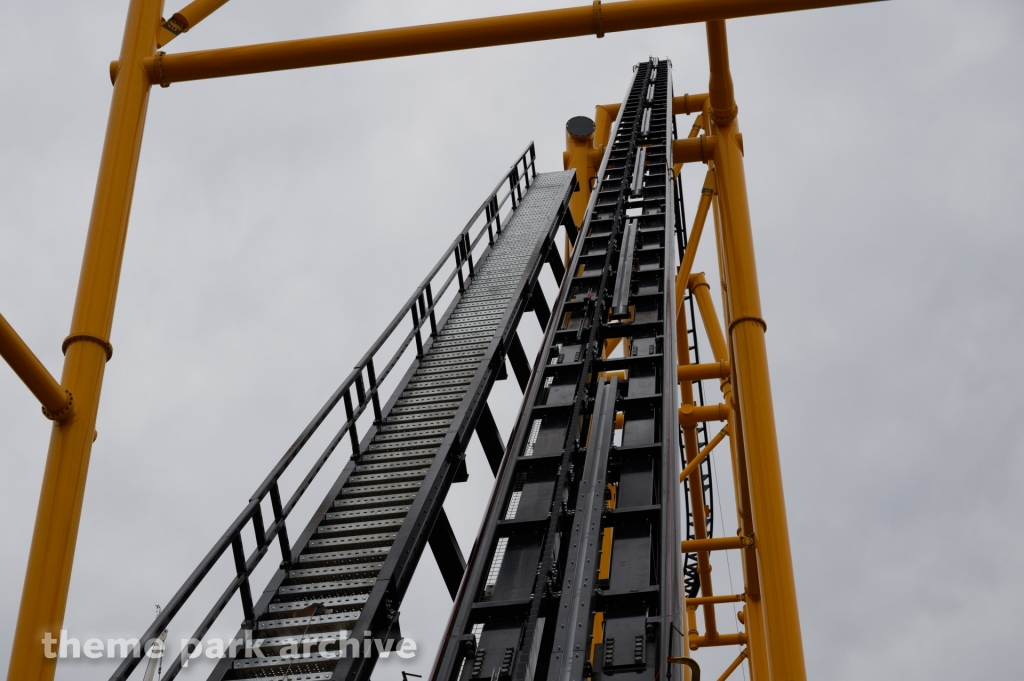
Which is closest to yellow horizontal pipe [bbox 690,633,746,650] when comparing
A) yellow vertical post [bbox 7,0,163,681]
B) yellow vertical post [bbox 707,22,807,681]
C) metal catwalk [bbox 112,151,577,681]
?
metal catwalk [bbox 112,151,577,681]

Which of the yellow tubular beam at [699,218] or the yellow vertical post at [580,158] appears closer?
the yellow tubular beam at [699,218]

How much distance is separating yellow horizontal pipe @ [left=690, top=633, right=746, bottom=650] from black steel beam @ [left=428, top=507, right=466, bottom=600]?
25.0ft

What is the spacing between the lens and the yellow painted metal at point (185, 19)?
19.8 ft

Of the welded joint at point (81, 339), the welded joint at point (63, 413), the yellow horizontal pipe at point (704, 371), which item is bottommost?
the welded joint at point (63, 413)

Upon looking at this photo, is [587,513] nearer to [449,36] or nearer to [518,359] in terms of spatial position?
[449,36]

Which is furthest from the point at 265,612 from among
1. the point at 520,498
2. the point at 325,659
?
the point at 520,498

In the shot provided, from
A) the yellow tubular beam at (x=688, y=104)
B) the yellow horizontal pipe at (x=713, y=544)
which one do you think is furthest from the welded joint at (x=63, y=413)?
the yellow tubular beam at (x=688, y=104)

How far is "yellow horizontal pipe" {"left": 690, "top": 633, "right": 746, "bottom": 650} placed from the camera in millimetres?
15469

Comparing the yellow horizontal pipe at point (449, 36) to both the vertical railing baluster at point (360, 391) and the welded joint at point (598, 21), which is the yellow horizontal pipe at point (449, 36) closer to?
the welded joint at point (598, 21)

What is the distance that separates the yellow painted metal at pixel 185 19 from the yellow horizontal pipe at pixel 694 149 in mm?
7912

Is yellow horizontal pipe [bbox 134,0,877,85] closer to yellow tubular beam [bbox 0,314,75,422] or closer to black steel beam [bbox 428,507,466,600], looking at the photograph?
yellow tubular beam [bbox 0,314,75,422]

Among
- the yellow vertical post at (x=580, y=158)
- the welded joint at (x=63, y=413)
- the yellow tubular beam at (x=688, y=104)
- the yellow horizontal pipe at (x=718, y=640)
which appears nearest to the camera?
the welded joint at (x=63, y=413)

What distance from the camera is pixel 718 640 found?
15789mm

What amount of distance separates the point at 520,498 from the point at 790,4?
124 inches
